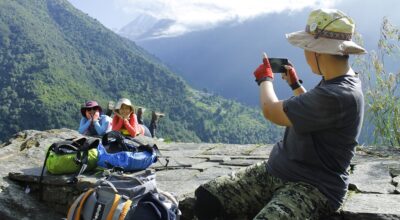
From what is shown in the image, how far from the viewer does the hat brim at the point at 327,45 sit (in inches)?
109

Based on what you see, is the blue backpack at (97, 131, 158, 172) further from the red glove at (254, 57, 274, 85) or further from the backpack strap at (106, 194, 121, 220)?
the red glove at (254, 57, 274, 85)

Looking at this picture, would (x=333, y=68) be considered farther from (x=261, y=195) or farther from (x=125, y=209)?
(x=125, y=209)

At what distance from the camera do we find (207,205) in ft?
10.6

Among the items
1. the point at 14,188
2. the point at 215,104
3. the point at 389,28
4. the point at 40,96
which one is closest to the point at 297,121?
the point at 14,188

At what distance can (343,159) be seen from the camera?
2.86m

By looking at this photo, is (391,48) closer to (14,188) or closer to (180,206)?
Result: (180,206)

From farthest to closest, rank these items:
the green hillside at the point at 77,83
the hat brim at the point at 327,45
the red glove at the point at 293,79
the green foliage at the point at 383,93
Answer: the green hillside at the point at 77,83 < the green foliage at the point at 383,93 < the red glove at the point at 293,79 < the hat brim at the point at 327,45

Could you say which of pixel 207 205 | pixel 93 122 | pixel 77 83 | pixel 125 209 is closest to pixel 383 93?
pixel 207 205

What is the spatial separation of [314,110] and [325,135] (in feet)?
0.70

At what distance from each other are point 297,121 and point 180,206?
141cm

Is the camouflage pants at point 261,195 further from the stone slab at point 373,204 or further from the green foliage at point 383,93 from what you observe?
the green foliage at point 383,93

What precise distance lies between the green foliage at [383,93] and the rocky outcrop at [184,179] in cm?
42

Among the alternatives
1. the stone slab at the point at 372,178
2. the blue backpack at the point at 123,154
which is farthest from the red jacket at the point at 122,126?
the stone slab at the point at 372,178

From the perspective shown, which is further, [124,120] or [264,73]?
[124,120]
